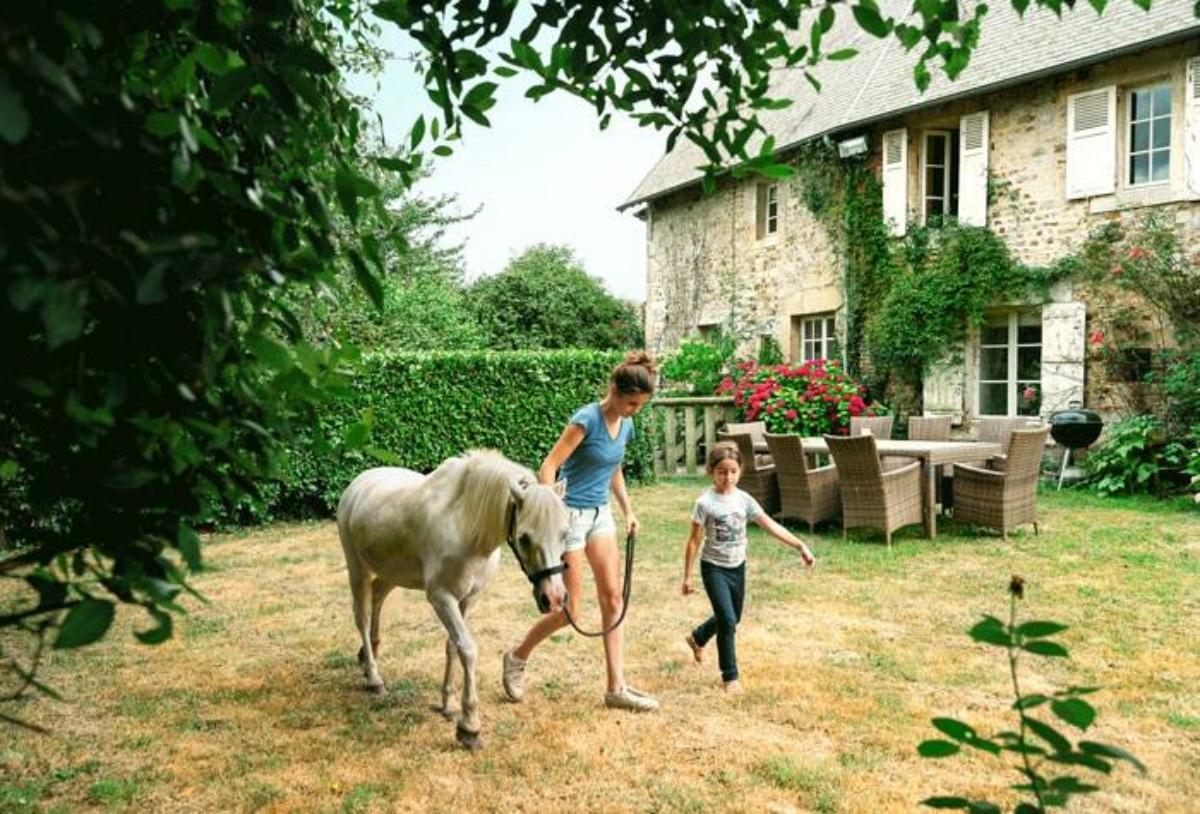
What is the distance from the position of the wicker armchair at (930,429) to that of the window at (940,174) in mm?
3968

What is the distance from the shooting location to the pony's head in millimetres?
3758

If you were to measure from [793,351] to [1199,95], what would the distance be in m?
7.08

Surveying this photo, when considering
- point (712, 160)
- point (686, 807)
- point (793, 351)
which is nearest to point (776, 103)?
point (712, 160)

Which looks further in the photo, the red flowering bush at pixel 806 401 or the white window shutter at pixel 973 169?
the red flowering bush at pixel 806 401

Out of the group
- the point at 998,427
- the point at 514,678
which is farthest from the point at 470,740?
the point at 998,427

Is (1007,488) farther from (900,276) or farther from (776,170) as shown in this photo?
(776,170)

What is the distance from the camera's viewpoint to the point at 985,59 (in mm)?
13062

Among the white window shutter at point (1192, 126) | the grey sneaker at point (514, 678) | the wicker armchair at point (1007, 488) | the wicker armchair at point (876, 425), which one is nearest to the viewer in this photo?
the grey sneaker at point (514, 678)

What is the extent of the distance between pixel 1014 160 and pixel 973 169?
0.55 metres

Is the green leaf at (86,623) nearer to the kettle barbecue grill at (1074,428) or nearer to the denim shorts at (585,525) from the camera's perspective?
the denim shorts at (585,525)

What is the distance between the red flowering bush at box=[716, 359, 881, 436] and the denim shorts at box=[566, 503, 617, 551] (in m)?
9.33

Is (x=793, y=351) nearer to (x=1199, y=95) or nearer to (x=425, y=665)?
Answer: (x=1199, y=95)

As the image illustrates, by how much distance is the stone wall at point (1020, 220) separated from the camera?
37.3 feet

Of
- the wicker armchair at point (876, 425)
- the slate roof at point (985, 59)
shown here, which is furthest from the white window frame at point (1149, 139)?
the wicker armchair at point (876, 425)
